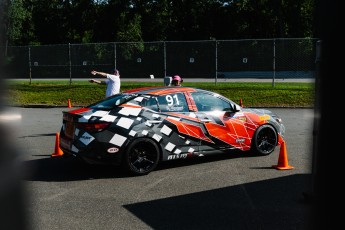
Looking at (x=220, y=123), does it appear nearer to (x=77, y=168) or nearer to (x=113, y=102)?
(x=113, y=102)

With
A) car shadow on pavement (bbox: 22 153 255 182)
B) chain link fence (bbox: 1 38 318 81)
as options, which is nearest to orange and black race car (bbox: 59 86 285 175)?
car shadow on pavement (bbox: 22 153 255 182)

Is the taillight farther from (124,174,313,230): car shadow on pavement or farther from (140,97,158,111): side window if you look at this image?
(124,174,313,230): car shadow on pavement

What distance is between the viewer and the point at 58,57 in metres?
27.9

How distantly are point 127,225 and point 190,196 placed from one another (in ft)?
4.61

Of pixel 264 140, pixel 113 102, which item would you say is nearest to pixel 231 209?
pixel 113 102

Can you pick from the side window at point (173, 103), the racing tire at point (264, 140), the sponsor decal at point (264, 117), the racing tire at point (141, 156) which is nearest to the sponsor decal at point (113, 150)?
the racing tire at point (141, 156)

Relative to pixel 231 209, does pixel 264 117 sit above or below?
above

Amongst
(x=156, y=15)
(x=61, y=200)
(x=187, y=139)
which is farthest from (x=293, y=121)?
(x=156, y=15)

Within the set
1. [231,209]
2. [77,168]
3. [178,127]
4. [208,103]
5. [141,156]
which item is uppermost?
→ [208,103]

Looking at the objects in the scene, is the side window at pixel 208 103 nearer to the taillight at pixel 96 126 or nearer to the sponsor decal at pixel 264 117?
the sponsor decal at pixel 264 117

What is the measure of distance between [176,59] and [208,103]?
2509 centimetres

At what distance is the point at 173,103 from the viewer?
8.05 metres

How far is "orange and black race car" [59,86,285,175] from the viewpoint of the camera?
7.29 meters

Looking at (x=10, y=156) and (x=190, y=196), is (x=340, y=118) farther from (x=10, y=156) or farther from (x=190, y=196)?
(x=190, y=196)
